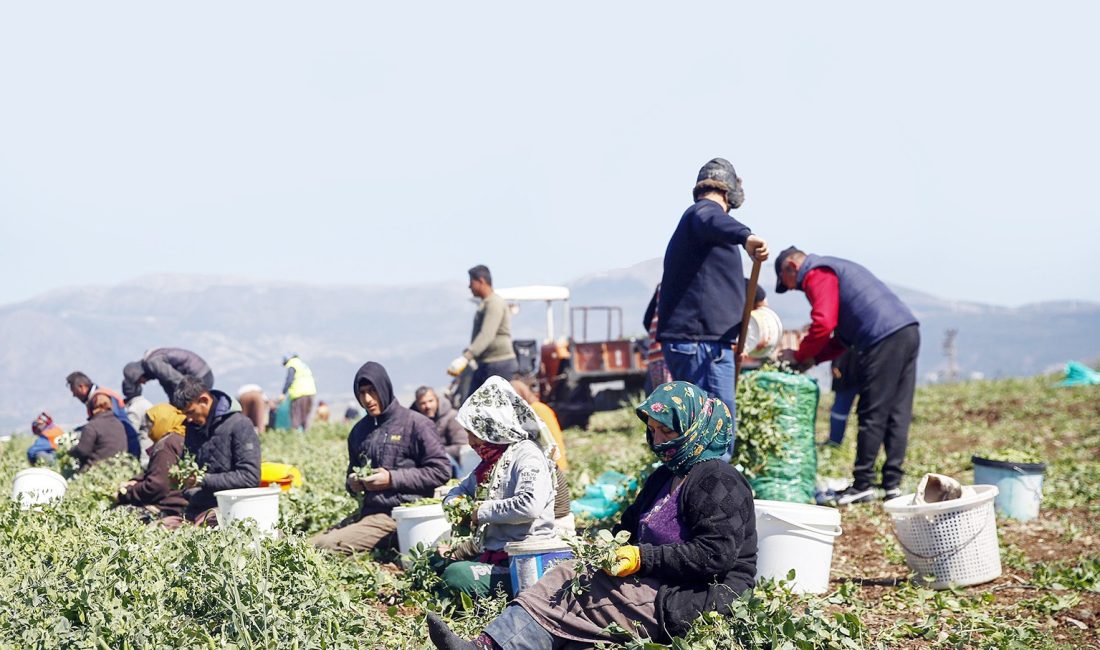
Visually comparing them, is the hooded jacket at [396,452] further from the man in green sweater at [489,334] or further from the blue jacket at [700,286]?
the man in green sweater at [489,334]

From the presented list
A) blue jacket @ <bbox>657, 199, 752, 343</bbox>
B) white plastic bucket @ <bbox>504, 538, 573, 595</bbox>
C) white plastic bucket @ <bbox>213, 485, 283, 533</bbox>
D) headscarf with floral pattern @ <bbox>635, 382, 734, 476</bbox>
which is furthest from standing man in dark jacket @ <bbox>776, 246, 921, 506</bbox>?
white plastic bucket @ <bbox>213, 485, 283, 533</bbox>

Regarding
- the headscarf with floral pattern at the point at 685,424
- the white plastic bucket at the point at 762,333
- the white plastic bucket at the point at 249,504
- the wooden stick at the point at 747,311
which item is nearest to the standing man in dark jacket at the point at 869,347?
the white plastic bucket at the point at 762,333

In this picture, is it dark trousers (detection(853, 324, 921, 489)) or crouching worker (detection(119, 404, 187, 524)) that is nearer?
crouching worker (detection(119, 404, 187, 524))

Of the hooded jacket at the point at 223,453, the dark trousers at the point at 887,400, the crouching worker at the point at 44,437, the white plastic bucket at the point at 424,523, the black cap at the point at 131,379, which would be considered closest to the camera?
the white plastic bucket at the point at 424,523

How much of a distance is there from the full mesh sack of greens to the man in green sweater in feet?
11.9

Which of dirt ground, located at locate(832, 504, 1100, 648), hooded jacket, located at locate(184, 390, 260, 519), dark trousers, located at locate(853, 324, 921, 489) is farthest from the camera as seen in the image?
dark trousers, located at locate(853, 324, 921, 489)

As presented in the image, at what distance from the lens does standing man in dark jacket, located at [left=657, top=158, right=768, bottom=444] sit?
627 centimetres

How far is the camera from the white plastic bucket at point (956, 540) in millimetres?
5617

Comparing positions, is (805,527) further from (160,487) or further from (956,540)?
(160,487)

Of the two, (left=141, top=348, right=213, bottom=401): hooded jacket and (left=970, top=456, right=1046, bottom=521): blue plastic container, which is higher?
(left=141, top=348, right=213, bottom=401): hooded jacket

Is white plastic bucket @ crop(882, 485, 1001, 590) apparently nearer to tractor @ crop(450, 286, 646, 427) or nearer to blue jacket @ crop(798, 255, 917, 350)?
blue jacket @ crop(798, 255, 917, 350)

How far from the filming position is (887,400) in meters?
7.44

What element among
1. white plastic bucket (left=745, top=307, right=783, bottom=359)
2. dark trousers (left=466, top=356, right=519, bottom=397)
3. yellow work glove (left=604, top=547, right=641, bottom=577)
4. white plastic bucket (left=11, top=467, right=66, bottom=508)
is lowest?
white plastic bucket (left=11, top=467, right=66, bottom=508)

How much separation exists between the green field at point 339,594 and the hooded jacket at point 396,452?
0.41m
